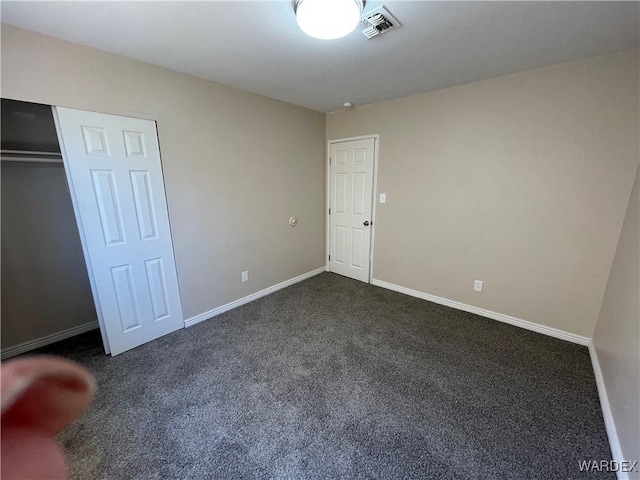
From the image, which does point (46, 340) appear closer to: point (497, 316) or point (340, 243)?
point (340, 243)

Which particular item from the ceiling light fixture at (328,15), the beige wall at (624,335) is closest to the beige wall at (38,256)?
the ceiling light fixture at (328,15)

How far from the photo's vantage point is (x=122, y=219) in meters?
2.12

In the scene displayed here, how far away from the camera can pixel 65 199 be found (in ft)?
7.70

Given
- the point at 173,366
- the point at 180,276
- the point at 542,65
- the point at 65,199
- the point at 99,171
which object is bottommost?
the point at 173,366

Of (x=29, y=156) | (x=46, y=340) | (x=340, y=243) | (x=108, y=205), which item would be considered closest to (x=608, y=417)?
(x=340, y=243)

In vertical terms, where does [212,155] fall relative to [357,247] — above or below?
above

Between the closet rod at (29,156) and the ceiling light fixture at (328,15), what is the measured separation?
7.27 feet

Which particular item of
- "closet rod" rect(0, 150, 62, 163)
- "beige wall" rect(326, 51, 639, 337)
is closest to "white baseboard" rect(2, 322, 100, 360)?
"closet rod" rect(0, 150, 62, 163)

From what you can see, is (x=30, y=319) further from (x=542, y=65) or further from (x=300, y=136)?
(x=542, y=65)

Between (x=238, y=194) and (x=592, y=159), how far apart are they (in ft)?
10.3

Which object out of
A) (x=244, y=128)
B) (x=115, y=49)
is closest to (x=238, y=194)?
(x=244, y=128)

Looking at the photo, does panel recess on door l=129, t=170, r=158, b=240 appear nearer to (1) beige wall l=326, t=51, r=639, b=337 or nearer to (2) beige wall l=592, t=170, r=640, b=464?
(1) beige wall l=326, t=51, r=639, b=337

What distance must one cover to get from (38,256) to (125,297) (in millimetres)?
855

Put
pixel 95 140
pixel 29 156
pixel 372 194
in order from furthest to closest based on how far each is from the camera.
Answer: pixel 372 194 → pixel 29 156 → pixel 95 140
